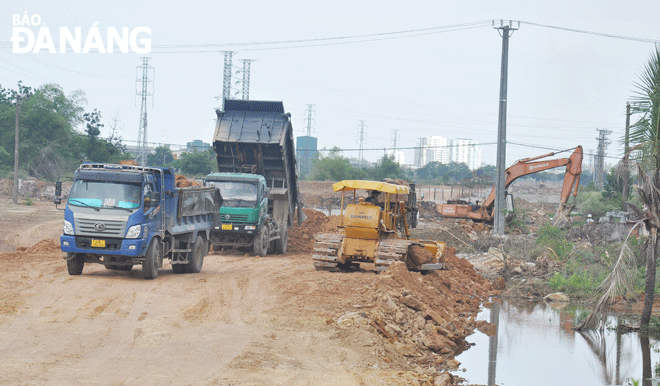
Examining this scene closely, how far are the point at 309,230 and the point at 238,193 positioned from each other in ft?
21.5

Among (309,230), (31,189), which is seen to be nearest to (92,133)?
(31,189)

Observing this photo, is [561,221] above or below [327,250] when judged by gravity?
above

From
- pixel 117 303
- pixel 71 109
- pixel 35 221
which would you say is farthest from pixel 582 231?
pixel 71 109

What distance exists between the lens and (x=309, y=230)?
27.3 metres

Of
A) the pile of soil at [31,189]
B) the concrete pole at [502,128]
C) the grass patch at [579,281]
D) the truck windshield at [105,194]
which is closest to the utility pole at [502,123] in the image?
the concrete pole at [502,128]

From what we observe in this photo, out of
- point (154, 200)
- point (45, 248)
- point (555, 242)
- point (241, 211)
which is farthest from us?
point (555, 242)

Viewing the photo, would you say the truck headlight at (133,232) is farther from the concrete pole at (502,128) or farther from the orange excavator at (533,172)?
the orange excavator at (533,172)

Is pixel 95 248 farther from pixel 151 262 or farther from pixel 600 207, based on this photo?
pixel 600 207

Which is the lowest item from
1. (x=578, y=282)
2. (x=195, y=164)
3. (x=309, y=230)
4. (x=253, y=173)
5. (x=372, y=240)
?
(x=578, y=282)

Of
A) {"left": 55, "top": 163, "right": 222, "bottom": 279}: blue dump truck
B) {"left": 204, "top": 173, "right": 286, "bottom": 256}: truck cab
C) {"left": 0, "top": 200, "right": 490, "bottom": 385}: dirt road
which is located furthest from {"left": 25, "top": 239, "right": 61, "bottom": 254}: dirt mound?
{"left": 55, "top": 163, "right": 222, "bottom": 279}: blue dump truck

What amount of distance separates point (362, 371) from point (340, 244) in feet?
27.1

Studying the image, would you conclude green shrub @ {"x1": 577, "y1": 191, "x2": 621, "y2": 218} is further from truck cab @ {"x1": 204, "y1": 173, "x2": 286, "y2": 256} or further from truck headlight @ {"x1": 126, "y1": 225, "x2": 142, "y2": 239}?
truck headlight @ {"x1": 126, "y1": 225, "x2": 142, "y2": 239}

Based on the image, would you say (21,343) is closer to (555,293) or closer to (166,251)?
(166,251)

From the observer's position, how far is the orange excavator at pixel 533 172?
1248 inches
